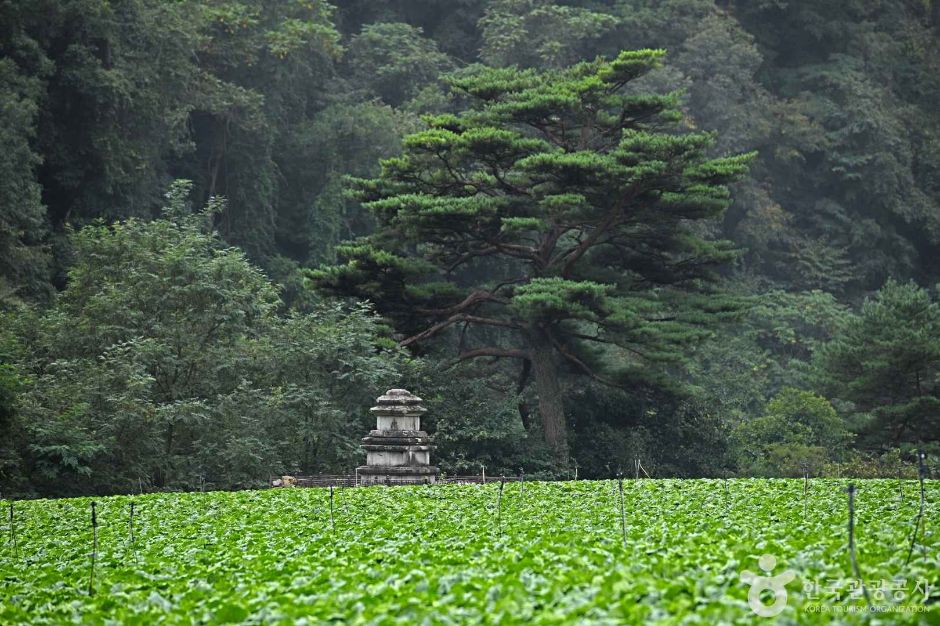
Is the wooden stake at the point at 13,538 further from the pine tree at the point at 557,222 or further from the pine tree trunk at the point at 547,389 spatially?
the pine tree trunk at the point at 547,389

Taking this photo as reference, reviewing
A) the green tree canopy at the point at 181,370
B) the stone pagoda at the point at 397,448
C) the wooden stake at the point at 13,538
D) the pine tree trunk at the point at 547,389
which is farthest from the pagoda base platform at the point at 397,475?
the pine tree trunk at the point at 547,389

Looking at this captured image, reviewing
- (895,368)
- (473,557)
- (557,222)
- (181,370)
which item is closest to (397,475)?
(181,370)

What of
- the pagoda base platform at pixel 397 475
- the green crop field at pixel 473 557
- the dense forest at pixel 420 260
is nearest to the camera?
the green crop field at pixel 473 557

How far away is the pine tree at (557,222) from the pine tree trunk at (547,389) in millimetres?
37

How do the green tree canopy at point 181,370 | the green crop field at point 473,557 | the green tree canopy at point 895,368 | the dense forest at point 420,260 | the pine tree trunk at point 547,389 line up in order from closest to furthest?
the green crop field at point 473,557 < the green tree canopy at point 181,370 < the dense forest at point 420,260 < the green tree canopy at point 895,368 < the pine tree trunk at point 547,389

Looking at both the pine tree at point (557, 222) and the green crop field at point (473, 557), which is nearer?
the green crop field at point (473, 557)

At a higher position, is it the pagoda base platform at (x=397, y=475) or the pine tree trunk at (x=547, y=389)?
the pine tree trunk at (x=547, y=389)

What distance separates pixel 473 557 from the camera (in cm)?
1103

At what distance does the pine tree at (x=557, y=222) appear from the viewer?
1270 inches

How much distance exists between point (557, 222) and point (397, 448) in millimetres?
11923

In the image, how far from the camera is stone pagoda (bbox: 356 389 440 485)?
24.0m

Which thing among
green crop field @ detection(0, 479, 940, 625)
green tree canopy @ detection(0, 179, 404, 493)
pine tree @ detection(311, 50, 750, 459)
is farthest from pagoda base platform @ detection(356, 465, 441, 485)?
pine tree @ detection(311, 50, 750, 459)

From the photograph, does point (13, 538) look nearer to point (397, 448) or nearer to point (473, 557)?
point (473, 557)

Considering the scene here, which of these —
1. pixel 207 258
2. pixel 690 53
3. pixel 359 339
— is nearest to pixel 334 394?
pixel 359 339
